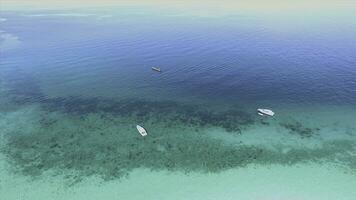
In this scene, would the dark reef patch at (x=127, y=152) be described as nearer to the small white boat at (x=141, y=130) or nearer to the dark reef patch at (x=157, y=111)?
the small white boat at (x=141, y=130)

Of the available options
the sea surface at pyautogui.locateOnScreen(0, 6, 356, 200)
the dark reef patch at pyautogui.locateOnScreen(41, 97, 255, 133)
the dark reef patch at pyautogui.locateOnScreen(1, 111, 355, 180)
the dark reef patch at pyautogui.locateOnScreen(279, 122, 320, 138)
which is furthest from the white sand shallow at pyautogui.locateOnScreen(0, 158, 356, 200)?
the dark reef patch at pyautogui.locateOnScreen(41, 97, 255, 133)

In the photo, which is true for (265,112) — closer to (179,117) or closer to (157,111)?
(179,117)

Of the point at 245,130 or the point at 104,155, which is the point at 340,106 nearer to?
the point at 245,130

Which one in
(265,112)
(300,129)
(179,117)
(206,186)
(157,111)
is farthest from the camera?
(157,111)

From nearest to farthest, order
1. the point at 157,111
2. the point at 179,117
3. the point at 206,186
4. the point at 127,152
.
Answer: the point at 206,186
the point at 127,152
the point at 179,117
the point at 157,111

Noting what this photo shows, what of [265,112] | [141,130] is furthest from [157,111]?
[265,112]

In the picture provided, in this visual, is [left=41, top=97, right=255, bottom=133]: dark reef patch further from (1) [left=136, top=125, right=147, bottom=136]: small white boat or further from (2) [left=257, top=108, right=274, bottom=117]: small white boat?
(1) [left=136, top=125, right=147, bottom=136]: small white boat

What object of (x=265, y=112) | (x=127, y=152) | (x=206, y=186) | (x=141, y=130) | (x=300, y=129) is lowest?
(x=206, y=186)

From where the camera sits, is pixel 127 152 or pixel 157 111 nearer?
pixel 127 152
